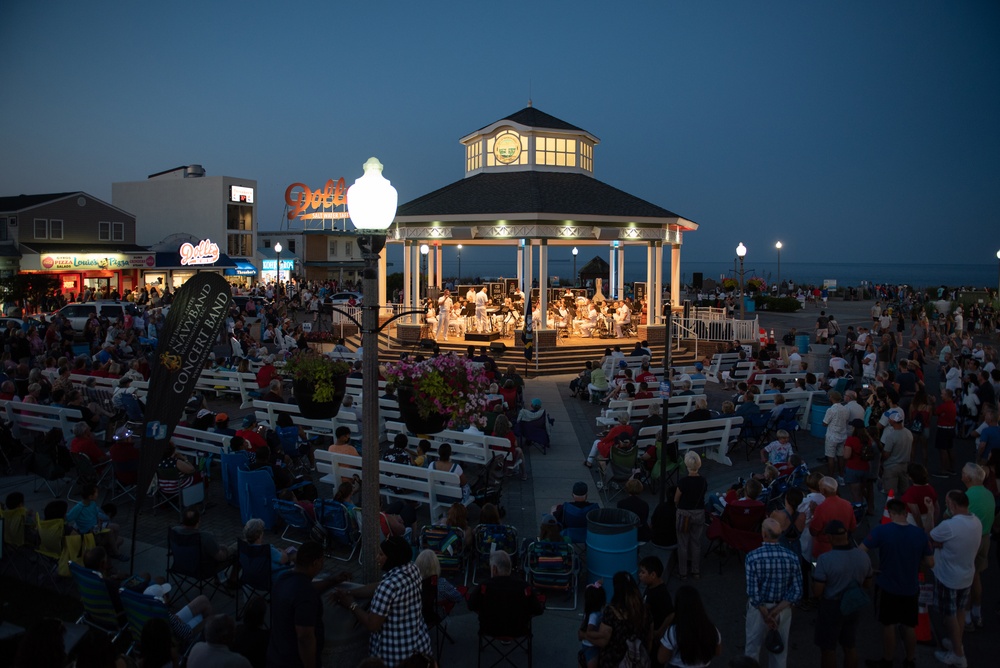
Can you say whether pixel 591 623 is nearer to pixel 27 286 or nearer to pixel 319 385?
pixel 319 385

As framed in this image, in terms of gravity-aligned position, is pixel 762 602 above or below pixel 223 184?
below

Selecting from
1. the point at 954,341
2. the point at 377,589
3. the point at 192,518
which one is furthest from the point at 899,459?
the point at 954,341

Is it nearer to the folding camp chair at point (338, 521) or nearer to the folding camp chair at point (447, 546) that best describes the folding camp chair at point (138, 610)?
the folding camp chair at point (338, 521)

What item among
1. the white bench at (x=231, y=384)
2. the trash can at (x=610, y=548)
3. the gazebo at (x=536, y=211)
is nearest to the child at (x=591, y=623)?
the trash can at (x=610, y=548)

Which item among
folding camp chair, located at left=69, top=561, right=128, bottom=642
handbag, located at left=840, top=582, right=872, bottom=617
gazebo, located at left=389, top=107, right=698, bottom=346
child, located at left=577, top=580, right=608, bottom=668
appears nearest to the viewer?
child, located at left=577, top=580, right=608, bottom=668

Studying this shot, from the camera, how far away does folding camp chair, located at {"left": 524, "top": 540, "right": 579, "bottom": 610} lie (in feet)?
23.9

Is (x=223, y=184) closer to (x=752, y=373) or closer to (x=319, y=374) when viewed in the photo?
(x=752, y=373)

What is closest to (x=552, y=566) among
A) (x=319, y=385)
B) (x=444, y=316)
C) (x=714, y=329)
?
(x=319, y=385)

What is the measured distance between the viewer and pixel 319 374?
641 cm

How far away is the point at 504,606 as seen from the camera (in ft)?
19.5

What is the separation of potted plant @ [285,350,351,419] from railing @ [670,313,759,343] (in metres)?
17.8

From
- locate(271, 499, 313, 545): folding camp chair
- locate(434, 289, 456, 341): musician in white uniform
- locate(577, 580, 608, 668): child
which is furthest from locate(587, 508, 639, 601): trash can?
locate(434, 289, 456, 341): musician in white uniform

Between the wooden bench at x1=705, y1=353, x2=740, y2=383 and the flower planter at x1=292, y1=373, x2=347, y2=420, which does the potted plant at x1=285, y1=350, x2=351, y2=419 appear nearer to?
the flower planter at x1=292, y1=373, x2=347, y2=420

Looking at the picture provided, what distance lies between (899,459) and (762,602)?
4914 millimetres
